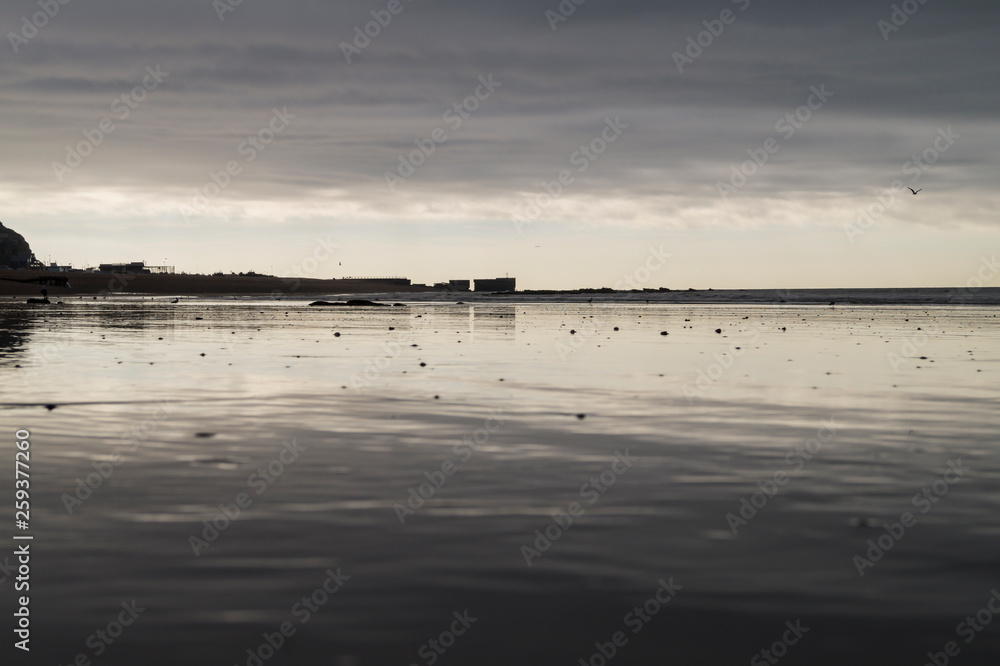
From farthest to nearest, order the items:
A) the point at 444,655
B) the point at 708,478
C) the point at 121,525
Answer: the point at 708,478
the point at 121,525
the point at 444,655

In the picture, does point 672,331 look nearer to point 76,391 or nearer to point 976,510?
point 76,391

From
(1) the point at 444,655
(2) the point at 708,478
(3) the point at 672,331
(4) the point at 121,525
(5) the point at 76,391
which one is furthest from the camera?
(3) the point at 672,331

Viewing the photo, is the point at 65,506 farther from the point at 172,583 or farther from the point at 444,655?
the point at 444,655

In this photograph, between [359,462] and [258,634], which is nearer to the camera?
[258,634]

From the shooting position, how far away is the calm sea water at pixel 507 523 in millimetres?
5434

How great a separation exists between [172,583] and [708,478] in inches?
221

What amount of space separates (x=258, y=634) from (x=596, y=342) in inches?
1047

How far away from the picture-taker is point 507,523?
7.76 m

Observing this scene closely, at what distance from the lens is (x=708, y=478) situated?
9.55 m

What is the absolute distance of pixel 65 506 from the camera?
8180 mm

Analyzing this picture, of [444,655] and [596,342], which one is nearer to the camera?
[444,655]

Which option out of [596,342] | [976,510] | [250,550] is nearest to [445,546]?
[250,550]

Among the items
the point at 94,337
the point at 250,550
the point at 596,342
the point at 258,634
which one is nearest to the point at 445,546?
the point at 250,550

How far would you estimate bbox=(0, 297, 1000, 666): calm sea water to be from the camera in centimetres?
543
